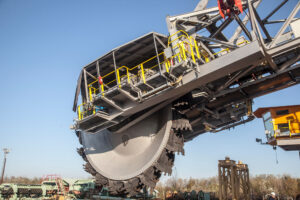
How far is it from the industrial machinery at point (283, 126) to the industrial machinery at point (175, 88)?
3.20 ft

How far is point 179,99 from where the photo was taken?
36.2ft

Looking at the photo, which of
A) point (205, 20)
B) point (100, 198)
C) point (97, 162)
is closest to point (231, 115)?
point (205, 20)

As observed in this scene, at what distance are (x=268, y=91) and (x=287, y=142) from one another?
2.69m

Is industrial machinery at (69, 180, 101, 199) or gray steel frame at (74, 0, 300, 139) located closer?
gray steel frame at (74, 0, 300, 139)

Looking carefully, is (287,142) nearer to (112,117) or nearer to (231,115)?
(231,115)

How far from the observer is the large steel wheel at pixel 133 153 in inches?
417

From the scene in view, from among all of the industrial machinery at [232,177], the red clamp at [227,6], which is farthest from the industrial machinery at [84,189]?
the red clamp at [227,6]

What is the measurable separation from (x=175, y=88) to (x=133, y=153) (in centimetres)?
478

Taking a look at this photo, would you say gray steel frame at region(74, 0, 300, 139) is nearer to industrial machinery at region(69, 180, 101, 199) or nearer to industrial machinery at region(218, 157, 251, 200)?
industrial machinery at region(218, 157, 251, 200)

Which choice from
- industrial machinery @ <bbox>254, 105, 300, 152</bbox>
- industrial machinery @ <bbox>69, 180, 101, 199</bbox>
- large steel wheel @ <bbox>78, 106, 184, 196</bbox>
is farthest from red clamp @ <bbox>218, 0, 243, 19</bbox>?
industrial machinery @ <bbox>69, 180, 101, 199</bbox>

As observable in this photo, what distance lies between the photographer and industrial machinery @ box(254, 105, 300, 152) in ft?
36.5

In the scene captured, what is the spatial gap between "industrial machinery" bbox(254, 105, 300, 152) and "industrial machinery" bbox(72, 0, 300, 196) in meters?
0.97

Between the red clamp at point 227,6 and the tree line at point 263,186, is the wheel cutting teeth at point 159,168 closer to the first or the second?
the red clamp at point 227,6

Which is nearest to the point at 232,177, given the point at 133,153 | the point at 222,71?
the point at 133,153
